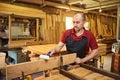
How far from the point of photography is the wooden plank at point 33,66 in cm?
107

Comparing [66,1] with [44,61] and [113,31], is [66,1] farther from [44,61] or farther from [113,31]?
A: [113,31]

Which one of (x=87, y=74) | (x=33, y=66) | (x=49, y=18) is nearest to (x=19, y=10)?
(x=49, y=18)

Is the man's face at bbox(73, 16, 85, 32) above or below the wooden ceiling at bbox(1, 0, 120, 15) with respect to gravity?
below

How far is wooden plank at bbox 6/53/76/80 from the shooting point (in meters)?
1.07

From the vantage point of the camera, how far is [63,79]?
3.94 feet

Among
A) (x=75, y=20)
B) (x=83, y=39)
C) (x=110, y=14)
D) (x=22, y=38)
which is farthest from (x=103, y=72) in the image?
(x=110, y=14)

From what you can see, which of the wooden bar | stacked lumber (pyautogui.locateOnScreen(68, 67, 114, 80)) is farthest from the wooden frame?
stacked lumber (pyautogui.locateOnScreen(68, 67, 114, 80))

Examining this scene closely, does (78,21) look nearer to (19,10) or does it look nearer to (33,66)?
(33,66)

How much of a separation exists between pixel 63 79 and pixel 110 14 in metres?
6.10

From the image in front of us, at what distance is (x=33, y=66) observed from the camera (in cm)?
122

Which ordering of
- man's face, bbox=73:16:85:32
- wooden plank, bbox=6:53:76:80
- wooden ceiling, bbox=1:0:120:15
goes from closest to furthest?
wooden plank, bbox=6:53:76:80 < man's face, bbox=73:16:85:32 < wooden ceiling, bbox=1:0:120:15

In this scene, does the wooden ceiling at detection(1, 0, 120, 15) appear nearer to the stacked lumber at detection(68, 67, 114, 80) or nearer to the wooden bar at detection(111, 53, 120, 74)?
the wooden bar at detection(111, 53, 120, 74)

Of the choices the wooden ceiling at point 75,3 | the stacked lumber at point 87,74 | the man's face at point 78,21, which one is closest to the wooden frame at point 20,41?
the wooden ceiling at point 75,3

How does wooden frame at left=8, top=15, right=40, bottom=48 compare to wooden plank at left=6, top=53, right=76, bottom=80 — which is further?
wooden frame at left=8, top=15, right=40, bottom=48
